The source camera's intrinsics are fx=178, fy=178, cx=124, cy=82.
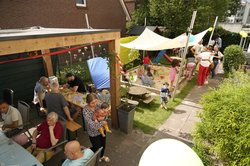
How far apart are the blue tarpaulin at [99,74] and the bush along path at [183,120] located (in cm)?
283

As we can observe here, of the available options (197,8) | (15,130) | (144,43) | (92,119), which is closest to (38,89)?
(15,130)

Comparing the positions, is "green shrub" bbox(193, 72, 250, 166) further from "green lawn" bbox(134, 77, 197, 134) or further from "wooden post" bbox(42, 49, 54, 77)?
"wooden post" bbox(42, 49, 54, 77)

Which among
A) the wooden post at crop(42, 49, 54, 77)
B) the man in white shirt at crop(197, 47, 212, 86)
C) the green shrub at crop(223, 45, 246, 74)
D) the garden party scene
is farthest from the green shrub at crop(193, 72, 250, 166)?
the green shrub at crop(223, 45, 246, 74)

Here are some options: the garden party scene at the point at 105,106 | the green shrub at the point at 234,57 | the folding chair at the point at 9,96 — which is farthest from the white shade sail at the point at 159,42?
the folding chair at the point at 9,96

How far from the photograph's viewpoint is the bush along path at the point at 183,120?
5.16 meters

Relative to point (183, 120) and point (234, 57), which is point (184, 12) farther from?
point (183, 120)

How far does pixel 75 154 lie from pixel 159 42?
834 cm

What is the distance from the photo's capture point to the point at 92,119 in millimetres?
3568

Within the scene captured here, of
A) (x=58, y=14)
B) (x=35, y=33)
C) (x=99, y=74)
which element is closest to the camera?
(x=35, y=33)

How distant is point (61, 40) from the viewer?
316 centimetres

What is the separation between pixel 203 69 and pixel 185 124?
12.3 ft

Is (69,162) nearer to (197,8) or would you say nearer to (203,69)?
(203,69)

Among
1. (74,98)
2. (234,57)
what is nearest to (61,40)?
(74,98)

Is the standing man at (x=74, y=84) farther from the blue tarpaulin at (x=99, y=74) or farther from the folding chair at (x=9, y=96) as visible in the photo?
the folding chair at (x=9, y=96)
